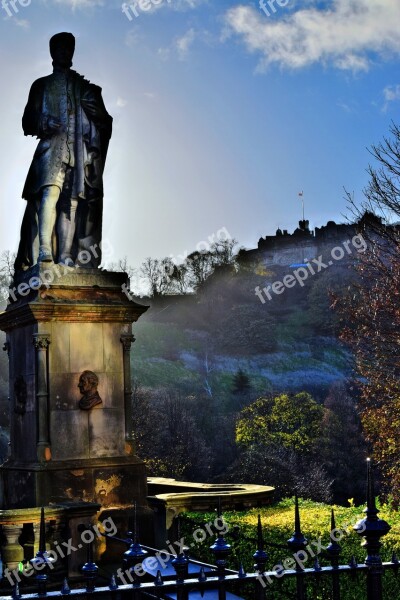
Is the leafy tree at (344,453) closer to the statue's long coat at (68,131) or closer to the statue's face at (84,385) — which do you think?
the statue's long coat at (68,131)

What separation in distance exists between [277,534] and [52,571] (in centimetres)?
253

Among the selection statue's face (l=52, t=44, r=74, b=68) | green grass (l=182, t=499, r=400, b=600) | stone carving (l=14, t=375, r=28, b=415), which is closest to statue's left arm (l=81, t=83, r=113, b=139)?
statue's face (l=52, t=44, r=74, b=68)

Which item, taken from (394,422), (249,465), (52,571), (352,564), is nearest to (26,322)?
(52,571)

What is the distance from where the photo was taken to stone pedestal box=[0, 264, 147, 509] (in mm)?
9602

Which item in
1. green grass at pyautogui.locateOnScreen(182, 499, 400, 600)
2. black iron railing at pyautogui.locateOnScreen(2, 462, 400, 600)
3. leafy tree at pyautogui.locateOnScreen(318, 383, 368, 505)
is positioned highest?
black iron railing at pyautogui.locateOnScreen(2, 462, 400, 600)

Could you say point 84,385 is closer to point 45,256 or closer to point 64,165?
point 45,256

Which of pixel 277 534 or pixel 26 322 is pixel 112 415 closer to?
pixel 26 322

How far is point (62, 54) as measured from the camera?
10.9m

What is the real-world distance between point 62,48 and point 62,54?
0.08 meters

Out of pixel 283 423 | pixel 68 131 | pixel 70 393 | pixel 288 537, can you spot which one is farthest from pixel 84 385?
pixel 283 423

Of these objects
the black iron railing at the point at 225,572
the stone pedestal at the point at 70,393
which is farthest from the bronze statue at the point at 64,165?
the black iron railing at the point at 225,572

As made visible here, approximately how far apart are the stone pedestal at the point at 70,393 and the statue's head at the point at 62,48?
2972mm

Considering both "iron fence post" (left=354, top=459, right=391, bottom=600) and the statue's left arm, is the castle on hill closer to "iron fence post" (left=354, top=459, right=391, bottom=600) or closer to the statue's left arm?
the statue's left arm

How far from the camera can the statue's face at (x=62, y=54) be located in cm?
1091
